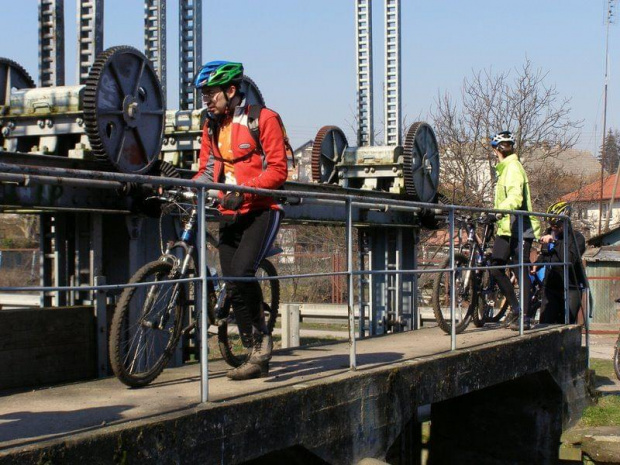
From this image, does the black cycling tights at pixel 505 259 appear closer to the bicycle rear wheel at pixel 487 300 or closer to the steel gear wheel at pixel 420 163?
the bicycle rear wheel at pixel 487 300

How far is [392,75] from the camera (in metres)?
15.0

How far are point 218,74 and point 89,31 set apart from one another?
10.2 ft

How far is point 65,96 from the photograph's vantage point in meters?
8.69

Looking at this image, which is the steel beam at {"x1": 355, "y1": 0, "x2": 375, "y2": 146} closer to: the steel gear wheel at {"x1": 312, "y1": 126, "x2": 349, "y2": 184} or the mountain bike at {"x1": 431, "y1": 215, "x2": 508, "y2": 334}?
the steel gear wheel at {"x1": 312, "y1": 126, "x2": 349, "y2": 184}

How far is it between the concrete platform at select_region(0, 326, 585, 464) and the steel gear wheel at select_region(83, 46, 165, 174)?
1.97 meters

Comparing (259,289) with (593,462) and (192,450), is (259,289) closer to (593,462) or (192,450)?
(192,450)

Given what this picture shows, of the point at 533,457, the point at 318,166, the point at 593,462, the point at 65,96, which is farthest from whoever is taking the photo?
the point at 318,166

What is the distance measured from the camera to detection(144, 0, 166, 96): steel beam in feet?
37.5

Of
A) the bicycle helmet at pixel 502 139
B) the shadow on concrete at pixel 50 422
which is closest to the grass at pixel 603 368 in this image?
the bicycle helmet at pixel 502 139

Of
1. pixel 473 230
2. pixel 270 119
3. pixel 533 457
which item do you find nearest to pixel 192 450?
pixel 270 119

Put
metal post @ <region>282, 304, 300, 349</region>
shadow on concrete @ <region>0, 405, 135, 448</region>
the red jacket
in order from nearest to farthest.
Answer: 1. shadow on concrete @ <region>0, 405, 135, 448</region>
2. the red jacket
3. metal post @ <region>282, 304, 300, 349</region>

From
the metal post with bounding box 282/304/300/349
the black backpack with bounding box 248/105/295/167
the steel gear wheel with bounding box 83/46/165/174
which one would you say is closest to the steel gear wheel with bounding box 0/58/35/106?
the steel gear wheel with bounding box 83/46/165/174

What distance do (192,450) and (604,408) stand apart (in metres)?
7.73

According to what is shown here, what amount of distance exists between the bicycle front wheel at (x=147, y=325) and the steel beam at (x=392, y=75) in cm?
→ 839
